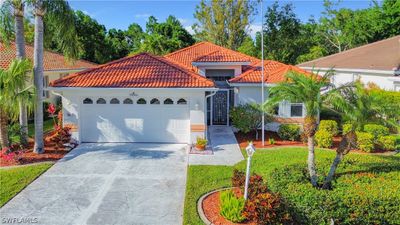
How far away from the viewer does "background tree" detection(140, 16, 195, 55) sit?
3712cm

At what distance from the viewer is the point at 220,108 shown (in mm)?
20547

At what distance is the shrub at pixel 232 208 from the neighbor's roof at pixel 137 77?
7.33 meters

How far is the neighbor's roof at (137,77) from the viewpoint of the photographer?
50.6ft

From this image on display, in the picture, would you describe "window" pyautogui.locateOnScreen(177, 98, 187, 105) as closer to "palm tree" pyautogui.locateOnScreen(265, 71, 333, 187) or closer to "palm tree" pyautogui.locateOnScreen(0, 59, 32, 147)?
"palm tree" pyautogui.locateOnScreen(0, 59, 32, 147)

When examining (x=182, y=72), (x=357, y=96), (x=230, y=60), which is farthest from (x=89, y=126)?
(x=357, y=96)

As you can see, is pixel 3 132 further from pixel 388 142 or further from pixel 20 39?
pixel 388 142

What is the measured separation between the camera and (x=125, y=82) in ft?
51.5

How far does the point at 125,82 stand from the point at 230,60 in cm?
697

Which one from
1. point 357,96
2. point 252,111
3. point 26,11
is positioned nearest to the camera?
point 357,96

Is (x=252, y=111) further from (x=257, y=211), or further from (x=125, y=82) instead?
(x=257, y=211)

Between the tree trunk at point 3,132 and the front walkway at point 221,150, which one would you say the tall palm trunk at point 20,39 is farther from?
the front walkway at point 221,150

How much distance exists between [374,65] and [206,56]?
11063 millimetres

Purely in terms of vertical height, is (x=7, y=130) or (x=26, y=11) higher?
(x=26, y=11)

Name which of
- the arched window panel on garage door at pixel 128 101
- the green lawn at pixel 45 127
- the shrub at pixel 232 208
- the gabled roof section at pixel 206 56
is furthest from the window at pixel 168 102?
the shrub at pixel 232 208
